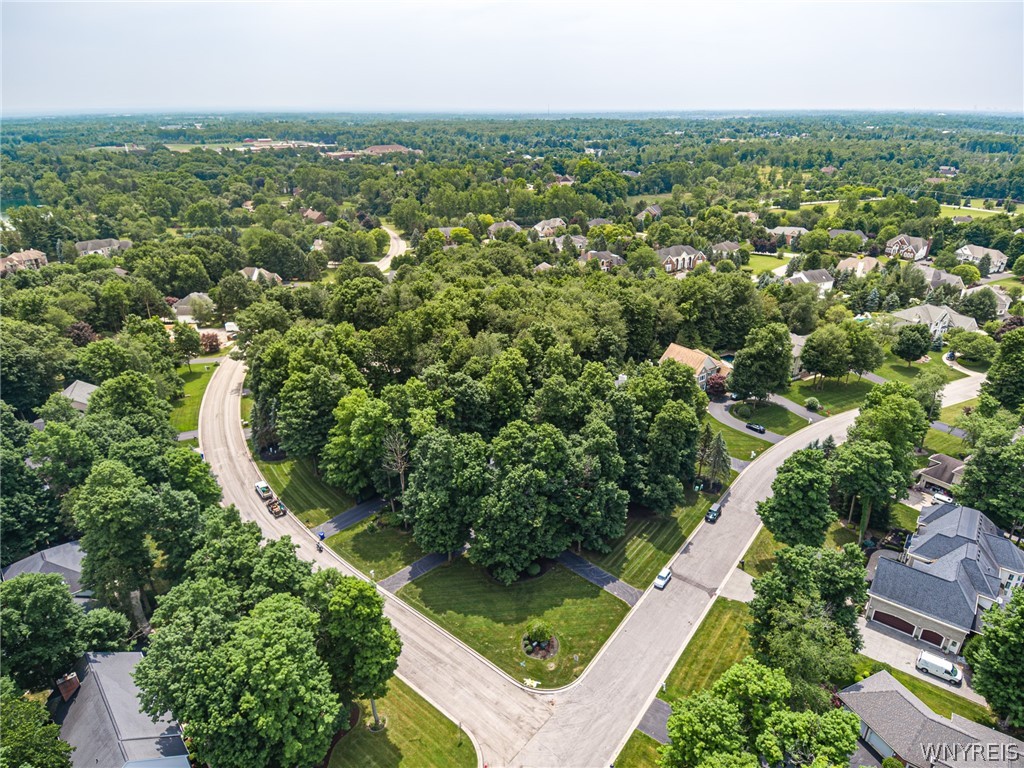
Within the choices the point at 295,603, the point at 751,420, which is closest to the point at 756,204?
the point at 751,420

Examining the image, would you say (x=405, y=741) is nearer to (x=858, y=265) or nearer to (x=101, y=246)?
(x=858, y=265)

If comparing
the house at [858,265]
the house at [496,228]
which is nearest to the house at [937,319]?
the house at [858,265]

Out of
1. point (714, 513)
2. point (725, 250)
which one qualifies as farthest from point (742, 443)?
point (725, 250)

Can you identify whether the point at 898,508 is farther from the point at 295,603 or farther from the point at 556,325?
the point at 295,603

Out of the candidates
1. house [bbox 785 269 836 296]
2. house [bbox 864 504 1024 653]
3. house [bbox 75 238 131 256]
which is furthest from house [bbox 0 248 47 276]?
house [bbox 785 269 836 296]

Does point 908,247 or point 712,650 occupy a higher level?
point 908,247

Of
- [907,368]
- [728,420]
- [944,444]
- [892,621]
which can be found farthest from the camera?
[907,368]

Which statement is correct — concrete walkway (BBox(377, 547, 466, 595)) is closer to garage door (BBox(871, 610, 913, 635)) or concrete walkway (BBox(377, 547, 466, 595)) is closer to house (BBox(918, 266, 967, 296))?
garage door (BBox(871, 610, 913, 635))
